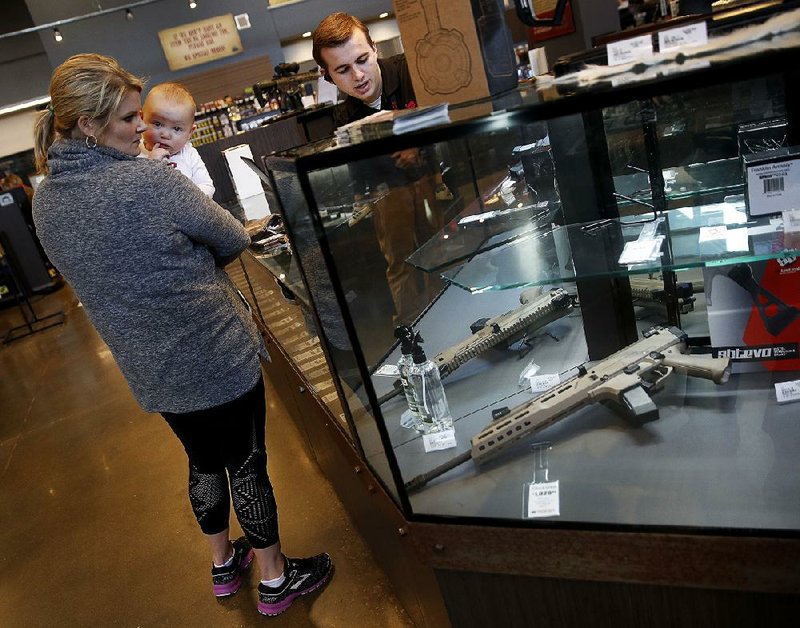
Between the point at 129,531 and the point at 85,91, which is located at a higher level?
the point at 85,91

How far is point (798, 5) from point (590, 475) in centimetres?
91

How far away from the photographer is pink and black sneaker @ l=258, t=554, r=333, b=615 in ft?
7.27

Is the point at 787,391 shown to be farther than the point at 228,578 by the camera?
No

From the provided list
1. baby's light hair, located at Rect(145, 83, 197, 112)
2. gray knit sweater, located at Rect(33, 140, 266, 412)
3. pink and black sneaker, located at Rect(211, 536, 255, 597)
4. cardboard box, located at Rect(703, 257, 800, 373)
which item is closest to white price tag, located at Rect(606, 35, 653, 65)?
cardboard box, located at Rect(703, 257, 800, 373)

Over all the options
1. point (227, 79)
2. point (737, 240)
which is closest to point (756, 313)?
point (737, 240)

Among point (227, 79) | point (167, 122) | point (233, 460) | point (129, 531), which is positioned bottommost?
point (129, 531)

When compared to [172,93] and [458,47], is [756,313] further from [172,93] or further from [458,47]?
[172,93]

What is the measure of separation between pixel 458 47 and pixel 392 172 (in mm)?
310

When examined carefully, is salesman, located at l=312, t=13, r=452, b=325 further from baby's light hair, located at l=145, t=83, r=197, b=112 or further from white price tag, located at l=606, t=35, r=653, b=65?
baby's light hair, located at l=145, t=83, r=197, b=112

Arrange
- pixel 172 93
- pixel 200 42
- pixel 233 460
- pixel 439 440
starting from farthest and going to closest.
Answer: pixel 200 42, pixel 172 93, pixel 233 460, pixel 439 440

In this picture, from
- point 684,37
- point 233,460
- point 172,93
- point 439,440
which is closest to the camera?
point 684,37

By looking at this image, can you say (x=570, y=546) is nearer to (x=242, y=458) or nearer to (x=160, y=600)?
(x=242, y=458)

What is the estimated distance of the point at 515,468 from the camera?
1455mm

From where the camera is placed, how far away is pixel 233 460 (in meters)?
2.08
